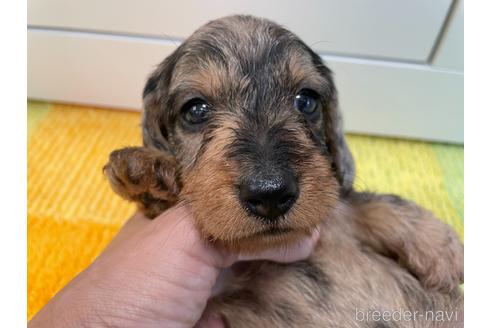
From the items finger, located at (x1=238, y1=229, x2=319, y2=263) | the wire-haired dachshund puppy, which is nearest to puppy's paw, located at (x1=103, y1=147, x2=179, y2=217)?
the wire-haired dachshund puppy

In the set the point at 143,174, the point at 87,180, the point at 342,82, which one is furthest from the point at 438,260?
the point at 87,180

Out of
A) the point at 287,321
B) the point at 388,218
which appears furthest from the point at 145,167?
the point at 388,218

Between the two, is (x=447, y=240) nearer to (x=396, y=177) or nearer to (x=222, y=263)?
(x=222, y=263)

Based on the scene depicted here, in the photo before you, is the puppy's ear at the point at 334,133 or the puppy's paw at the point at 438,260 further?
the puppy's ear at the point at 334,133

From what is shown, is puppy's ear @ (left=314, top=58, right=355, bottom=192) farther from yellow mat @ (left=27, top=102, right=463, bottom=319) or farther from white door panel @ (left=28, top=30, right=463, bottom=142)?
white door panel @ (left=28, top=30, right=463, bottom=142)

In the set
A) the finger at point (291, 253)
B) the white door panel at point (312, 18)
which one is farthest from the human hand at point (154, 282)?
the white door panel at point (312, 18)

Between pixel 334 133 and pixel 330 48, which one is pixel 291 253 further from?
pixel 330 48

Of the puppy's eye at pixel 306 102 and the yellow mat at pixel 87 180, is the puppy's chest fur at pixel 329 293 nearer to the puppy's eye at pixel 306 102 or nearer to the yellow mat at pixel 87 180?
the puppy's eye at pixel 306 102

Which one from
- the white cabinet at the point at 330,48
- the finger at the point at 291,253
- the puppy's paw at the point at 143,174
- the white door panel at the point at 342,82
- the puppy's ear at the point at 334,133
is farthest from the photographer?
the white door panel at the point at 342,82
